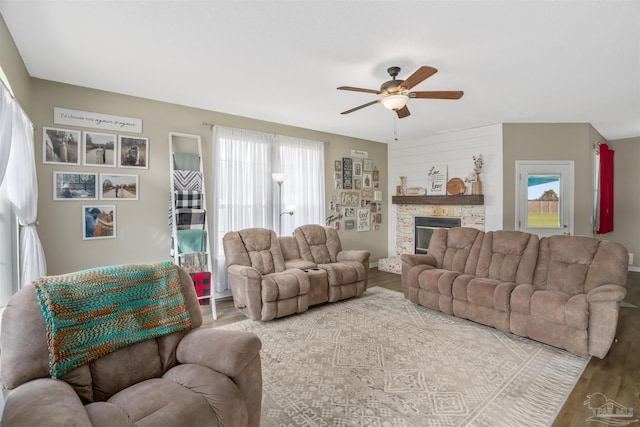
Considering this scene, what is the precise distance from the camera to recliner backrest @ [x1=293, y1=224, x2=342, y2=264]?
4.88 m

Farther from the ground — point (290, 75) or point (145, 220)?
point (290, 75)

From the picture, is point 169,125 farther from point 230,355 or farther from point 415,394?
point 415,394

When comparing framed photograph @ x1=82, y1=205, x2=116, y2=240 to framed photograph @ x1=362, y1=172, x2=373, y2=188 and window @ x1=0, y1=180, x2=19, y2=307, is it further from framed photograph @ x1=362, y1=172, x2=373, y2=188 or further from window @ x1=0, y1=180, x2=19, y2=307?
framed photograph @ x1=362, y1=172, x2=373, y2=188

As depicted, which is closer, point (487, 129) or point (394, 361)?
point (394, 361)

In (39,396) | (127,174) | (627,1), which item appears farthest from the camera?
(127,174)

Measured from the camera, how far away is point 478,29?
2461mm

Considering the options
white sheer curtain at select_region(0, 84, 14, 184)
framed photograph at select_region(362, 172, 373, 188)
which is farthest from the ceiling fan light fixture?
framed photograph at select_region(362, 172, 373, 188)

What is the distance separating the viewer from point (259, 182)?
16.6 feet

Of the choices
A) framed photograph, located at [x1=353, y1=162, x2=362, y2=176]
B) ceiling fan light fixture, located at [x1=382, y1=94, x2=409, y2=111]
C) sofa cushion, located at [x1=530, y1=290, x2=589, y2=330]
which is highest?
ceiling fan light fixture, located at [x1=382, y1=94, x2=409, y2=111]

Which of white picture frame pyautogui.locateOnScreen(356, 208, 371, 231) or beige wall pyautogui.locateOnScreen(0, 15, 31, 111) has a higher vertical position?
beige wall pyautogui.locateOnScreen(0, 15, 31, 111)

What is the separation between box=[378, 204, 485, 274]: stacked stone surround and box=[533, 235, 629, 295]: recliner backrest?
199cm

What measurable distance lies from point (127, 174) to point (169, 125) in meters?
0.85

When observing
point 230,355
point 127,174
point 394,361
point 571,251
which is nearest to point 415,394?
point 394,361

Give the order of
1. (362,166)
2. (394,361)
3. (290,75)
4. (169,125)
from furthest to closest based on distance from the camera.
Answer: (362,166) → (169,125) → (290,75) → (394,361)
